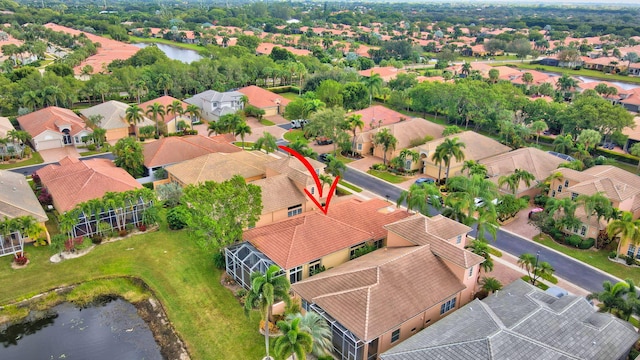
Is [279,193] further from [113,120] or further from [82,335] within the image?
[113,120]

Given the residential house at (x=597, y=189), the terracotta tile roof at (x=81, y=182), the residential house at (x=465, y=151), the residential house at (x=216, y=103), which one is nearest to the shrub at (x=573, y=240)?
the residential house at (x=597, y=189)

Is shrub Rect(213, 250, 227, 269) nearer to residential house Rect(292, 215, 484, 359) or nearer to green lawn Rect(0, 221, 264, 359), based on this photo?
green lawn Rect(0, 221, 264, 359)

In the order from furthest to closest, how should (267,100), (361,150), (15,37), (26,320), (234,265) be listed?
(15,37)
(267,100)
(361,150)
(234,265)
(26,320)

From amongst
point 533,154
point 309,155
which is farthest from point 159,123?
point 533,154

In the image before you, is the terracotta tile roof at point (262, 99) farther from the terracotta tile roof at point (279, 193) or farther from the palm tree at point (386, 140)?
the terracotta tile roof at point (279, 193)

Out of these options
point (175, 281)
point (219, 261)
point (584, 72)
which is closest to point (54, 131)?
point (175, 281)

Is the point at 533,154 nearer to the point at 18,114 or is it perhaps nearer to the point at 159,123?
the point at 159,123

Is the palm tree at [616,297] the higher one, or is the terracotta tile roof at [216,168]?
the palm tree at [616,297]
